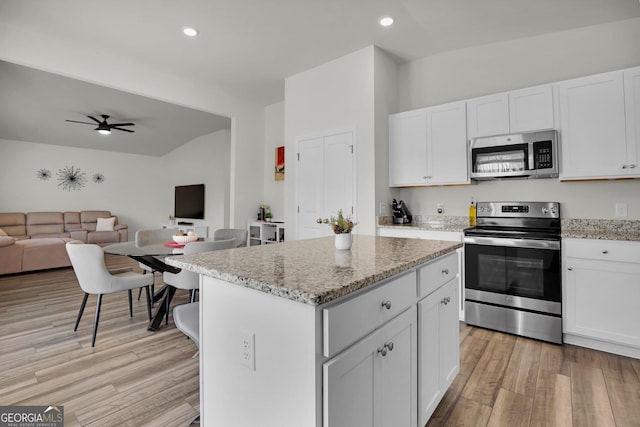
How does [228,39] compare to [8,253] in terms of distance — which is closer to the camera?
[228,39]

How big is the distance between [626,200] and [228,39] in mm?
4106

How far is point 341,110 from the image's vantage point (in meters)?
3.81

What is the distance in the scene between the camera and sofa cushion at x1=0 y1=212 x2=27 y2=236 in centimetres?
646

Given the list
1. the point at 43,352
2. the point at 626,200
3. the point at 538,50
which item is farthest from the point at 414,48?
the point at 43,352

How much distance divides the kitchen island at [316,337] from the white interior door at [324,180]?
89.3 inches

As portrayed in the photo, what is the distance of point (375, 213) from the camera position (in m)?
3.54

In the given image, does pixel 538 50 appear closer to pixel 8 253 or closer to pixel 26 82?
pixel 26 82

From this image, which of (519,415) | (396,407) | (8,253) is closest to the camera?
(396,407)

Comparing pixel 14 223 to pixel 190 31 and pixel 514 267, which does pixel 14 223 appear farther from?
pixel 514 267

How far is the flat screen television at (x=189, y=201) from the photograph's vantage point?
7418mm

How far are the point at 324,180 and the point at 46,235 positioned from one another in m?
6.65

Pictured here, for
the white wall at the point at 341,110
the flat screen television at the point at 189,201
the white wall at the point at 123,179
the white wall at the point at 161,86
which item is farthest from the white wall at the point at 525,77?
the flat screen television at the point at 189,201

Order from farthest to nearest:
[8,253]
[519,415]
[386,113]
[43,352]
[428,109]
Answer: [8,253]
[386,113]
[428,109]
[43,352]
[519,415]

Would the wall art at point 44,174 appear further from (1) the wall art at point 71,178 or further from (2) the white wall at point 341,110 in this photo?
(2) the white wall at point 341,110
